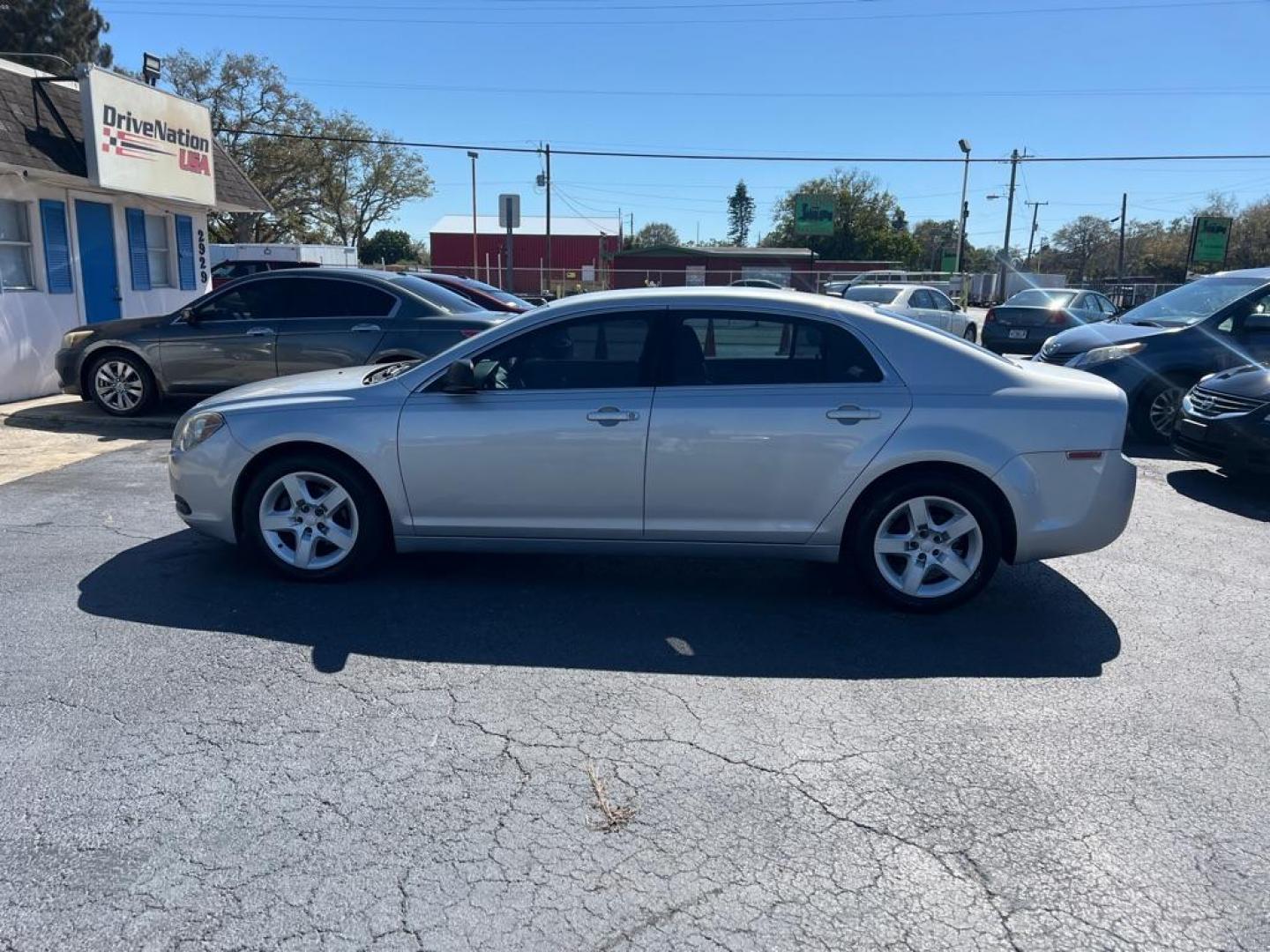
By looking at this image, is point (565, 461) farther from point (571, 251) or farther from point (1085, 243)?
point (1085, 243)

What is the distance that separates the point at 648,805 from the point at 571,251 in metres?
58.0

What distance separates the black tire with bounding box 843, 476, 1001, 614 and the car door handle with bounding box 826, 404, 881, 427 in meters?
0.38

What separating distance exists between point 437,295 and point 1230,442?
7.29 m

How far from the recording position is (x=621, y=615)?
15.5ft

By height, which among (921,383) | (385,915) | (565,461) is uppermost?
(921,383)

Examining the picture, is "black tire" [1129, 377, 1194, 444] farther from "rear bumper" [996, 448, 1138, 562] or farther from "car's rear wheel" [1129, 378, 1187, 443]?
"rear bumper" [996, 448, 1138, 562]

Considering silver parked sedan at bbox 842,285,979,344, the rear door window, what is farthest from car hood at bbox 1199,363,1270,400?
silver parked sedan at bbox 842,285,979,344

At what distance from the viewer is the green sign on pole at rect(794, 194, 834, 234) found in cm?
5888

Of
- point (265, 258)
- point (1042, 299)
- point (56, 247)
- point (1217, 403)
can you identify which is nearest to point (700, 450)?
point (1217, 403)

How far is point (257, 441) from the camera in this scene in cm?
494

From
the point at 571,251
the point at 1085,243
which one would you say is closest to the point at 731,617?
the point at 571,251

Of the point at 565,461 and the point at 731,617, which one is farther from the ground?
the point at 565,461

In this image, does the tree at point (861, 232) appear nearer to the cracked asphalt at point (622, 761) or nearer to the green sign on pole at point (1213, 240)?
the green sign on pole at point (1213, 240)

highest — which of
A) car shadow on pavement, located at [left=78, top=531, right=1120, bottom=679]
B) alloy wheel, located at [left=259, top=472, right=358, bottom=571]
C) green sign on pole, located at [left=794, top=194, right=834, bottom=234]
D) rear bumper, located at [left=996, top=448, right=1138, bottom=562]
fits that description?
green sign on pole, located at [left=794, top=194, right=834, bottom=234]
